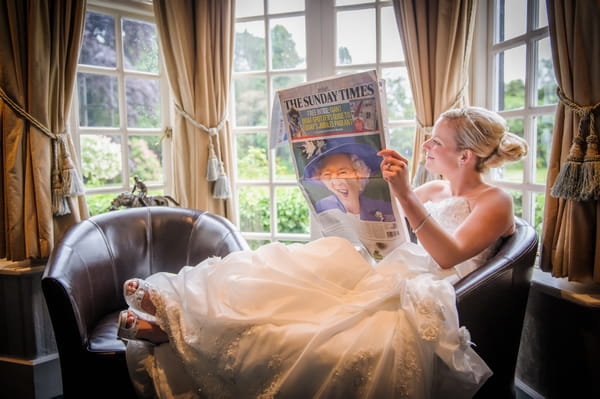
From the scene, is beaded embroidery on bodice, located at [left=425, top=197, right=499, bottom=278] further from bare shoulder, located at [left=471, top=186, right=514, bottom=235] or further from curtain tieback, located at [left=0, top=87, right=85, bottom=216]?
curtain tieback, located at [left=0, top=87, right=85, bottom=216]

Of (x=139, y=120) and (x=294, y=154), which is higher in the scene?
(x=139, y=120)

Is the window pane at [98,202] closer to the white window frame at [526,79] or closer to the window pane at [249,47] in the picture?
the window pane at [249,47]

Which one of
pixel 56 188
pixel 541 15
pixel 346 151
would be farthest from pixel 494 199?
pixel 56 188

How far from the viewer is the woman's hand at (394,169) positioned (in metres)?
1.22

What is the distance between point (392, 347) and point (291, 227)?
1691 mm

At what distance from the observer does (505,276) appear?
47.9 inches

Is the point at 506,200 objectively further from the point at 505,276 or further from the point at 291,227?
the point at 291,227

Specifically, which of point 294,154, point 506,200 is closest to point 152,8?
point 294,154

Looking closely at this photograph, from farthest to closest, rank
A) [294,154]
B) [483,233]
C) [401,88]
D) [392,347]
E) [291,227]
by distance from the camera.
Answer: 1. [291,227]
2. [401,88]
3. [294,154]
4. [483,233]
5. [392,347]

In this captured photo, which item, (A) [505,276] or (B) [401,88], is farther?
(B) [401,88]

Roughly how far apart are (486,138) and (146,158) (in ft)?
6.23

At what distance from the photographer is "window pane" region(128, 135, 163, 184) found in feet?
8.30

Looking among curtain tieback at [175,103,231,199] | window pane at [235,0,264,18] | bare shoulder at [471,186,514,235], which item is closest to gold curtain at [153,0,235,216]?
curtain tieback at [175,103,231,199]

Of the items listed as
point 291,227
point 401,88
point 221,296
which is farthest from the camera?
point 291,227
